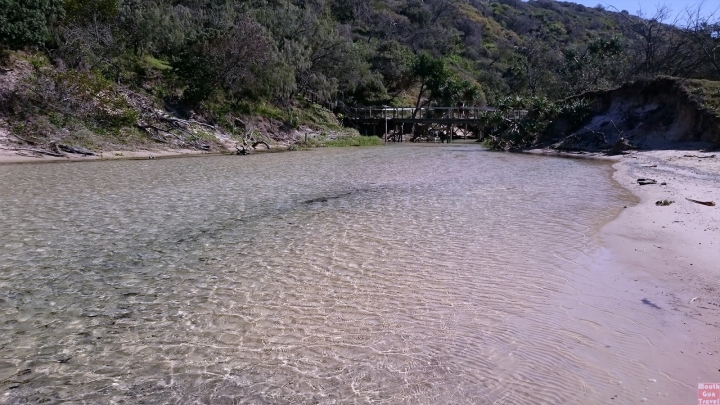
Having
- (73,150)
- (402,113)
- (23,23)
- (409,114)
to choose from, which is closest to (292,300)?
(73,150)

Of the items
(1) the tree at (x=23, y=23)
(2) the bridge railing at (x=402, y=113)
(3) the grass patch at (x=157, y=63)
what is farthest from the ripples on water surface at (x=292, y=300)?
(2) the bridge railing at (x=402, y=113)

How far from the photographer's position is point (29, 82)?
857 inches

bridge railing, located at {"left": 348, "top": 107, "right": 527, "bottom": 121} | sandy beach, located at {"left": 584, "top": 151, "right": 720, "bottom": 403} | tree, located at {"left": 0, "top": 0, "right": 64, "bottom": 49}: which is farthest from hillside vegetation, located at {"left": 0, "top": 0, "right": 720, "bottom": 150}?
sandy beach, located at {"left": 584, "top": 151, "right": 720, "bottom": 403}

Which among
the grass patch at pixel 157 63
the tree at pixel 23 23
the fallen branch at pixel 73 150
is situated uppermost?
the tree at pixel 23 23

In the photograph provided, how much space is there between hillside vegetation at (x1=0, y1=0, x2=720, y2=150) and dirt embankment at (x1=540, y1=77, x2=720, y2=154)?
2.62ft

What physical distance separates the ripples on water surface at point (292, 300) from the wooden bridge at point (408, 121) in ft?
105

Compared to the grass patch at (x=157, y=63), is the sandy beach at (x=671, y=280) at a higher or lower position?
lower

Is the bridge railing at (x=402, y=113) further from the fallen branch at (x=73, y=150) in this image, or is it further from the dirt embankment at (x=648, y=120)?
Result: the fallen branch at (x=73, y=150)

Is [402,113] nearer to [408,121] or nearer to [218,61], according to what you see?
[408,121]

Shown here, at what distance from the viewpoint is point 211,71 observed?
29344 millimetres

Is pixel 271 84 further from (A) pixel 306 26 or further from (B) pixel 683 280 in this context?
(B) pixel 683 280

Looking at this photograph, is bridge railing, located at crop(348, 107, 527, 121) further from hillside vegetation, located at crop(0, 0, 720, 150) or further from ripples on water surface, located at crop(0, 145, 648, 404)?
ripples on water surface, located at crop(0, 145, 648, 404)

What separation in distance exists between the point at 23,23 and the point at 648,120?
100 ft

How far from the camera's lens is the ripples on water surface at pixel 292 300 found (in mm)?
3896
